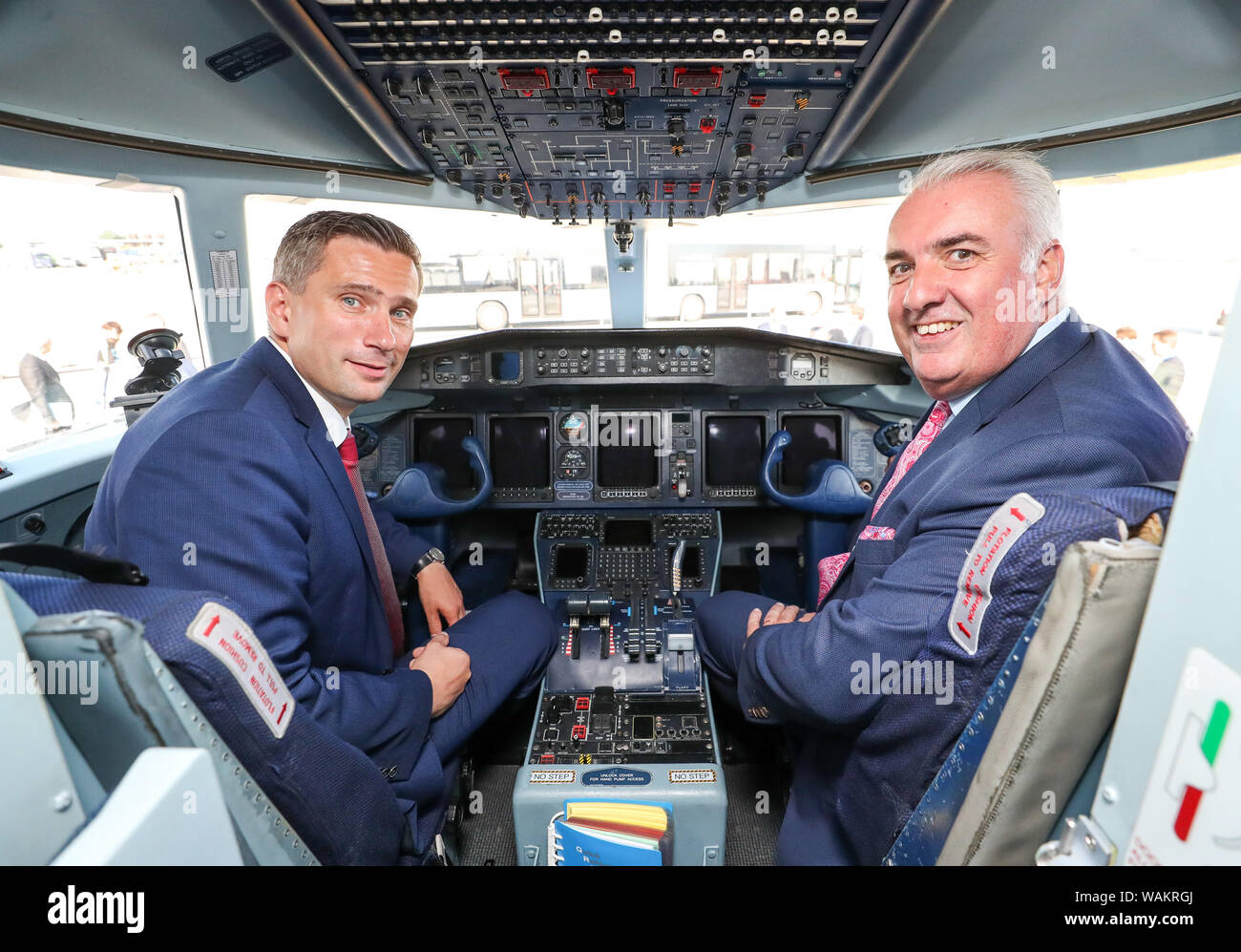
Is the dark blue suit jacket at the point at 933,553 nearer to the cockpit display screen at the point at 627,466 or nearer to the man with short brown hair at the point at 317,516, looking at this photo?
the man with short brown hair at the point at 317,516

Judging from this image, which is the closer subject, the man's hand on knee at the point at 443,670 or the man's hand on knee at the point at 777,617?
the man's hand on knee at the point at 443,670

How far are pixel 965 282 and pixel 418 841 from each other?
164 cm

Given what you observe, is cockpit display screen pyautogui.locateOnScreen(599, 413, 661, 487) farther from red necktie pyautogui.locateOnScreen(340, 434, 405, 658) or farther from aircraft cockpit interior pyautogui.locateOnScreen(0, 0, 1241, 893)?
red necktie pyautogui.locateOnScreen(340, 434, 405, 658)

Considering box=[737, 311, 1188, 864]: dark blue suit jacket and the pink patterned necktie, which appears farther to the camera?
the pink patterned necktie

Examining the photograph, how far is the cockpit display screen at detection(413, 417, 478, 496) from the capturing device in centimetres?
307

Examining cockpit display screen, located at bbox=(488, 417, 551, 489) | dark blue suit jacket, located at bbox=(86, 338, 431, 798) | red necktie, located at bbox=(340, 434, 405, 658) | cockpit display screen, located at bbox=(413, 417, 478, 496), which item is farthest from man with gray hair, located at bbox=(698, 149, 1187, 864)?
cockpit display screen, located at bbox=(413, 417, 478, 496)

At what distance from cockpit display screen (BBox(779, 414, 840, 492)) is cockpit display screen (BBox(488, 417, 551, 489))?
123cm

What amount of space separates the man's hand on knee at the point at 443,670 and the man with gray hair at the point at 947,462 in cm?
A: 71

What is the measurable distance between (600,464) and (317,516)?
1.85 meters

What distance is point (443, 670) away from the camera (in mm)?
1487

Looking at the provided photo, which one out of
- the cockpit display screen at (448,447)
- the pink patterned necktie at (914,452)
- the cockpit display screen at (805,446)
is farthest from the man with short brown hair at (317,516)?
the cockpit display screen at (805,446)

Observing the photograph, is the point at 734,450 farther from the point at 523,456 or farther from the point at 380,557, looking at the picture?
the point at 380,557

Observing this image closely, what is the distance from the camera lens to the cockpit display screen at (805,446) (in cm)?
307
